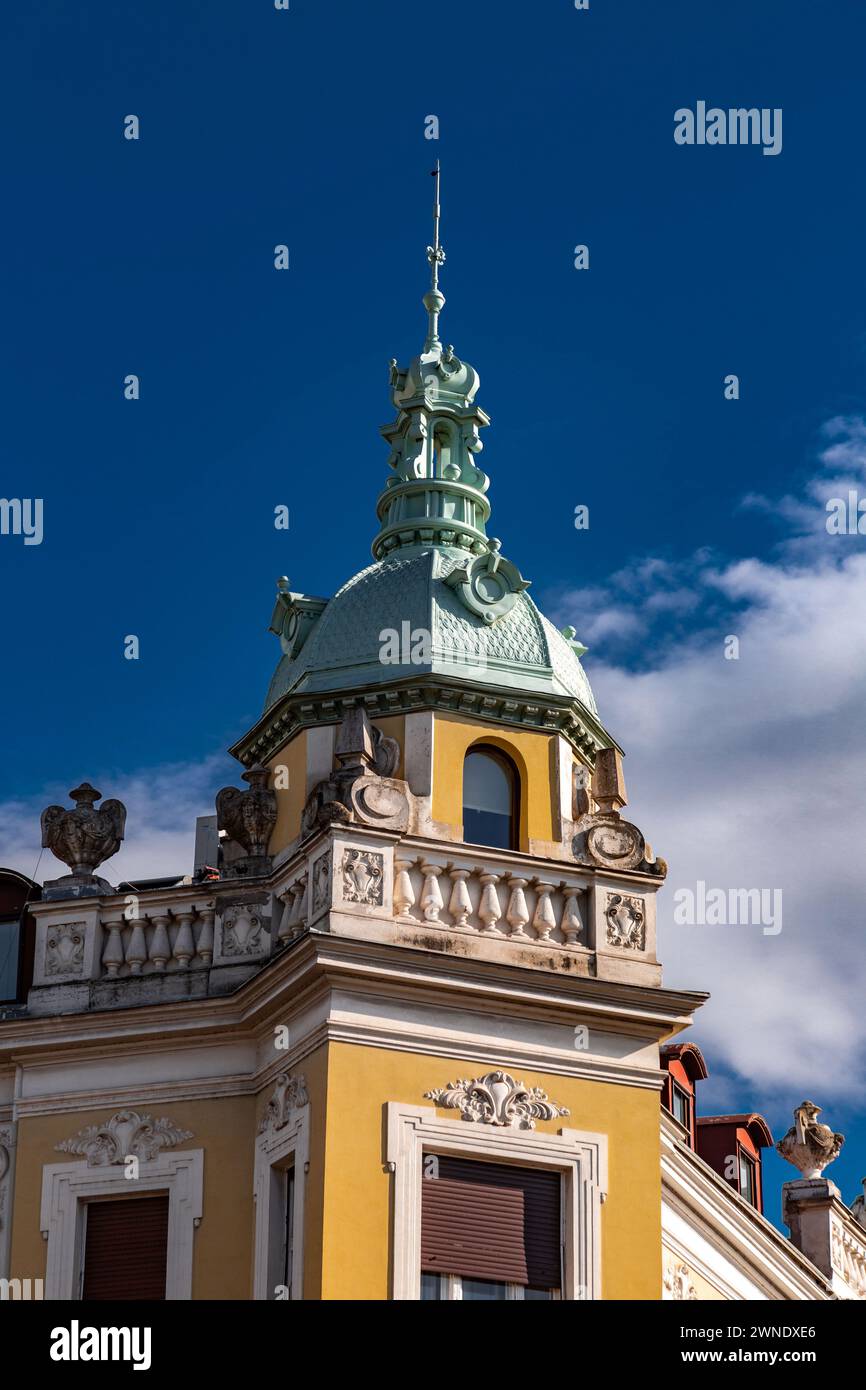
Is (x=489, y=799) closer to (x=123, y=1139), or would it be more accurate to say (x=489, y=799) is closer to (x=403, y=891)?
(x=403, y=891)

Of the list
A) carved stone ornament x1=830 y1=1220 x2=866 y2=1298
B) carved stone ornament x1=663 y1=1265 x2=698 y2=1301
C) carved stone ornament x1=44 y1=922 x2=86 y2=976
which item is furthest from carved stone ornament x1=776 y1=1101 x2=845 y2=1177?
carved stone ornament x1=44 y1=922 x2=86 y2=976

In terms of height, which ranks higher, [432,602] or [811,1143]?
[432,602]

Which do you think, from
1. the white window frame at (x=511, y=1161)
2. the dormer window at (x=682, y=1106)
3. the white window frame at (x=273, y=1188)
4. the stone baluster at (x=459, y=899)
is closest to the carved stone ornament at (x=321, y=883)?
the stone baluster at (x=459, y=899)

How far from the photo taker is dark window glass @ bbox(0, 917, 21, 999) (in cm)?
2662

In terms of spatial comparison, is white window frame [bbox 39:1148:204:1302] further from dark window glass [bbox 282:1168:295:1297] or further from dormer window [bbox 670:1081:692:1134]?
dormer window [bbox 670:1081:692:1134]

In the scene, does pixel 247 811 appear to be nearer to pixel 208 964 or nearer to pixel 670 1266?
pixel 208 964

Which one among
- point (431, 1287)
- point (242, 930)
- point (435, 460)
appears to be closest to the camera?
point (431, 1287)

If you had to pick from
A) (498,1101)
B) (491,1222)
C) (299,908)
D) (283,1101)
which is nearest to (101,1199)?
(283,1101)

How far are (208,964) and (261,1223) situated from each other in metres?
2.98

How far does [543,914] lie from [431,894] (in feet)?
4.23

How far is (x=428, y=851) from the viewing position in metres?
24.7

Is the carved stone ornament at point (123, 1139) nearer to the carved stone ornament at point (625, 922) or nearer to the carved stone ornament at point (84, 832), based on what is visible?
the carved stone ornament at point (84, 832)

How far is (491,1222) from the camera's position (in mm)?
23547
